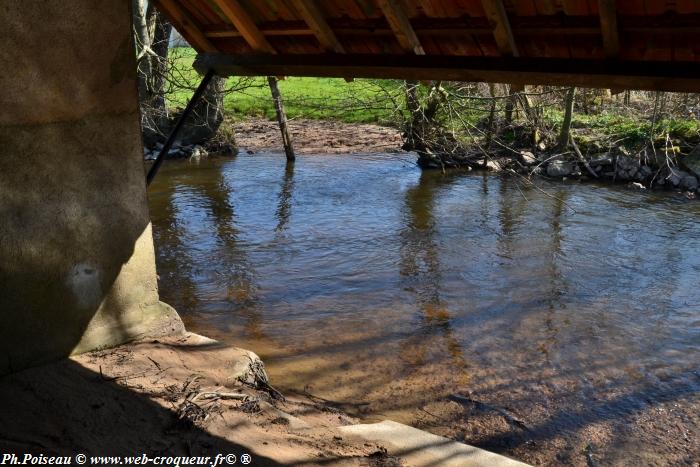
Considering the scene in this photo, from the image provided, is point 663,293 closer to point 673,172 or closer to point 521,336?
point 521,336

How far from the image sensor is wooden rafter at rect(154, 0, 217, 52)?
5.67m

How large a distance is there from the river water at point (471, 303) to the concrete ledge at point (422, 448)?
73 centimetres

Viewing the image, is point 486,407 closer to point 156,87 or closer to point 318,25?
point 318,25

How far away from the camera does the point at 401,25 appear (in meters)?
4.32

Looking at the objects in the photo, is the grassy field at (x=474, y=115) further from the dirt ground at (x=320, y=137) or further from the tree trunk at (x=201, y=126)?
the tree trunk at (x=201, y=126)

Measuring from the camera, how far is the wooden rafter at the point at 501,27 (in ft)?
12.4

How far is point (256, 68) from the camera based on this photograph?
568cm

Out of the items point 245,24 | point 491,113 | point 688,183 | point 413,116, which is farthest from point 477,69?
point 688,183

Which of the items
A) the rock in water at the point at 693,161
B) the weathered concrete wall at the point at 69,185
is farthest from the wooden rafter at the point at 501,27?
the rock in water at the point at 693,161

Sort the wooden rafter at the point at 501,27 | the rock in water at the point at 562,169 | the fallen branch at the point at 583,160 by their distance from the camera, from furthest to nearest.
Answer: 1. the rock in water at the point at 562,169
2. the fallen branch at the point at 583,160
3. the wooden rafter at the point at 501,27

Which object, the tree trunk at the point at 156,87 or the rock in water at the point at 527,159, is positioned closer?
the tree trunk at the point at 156,87

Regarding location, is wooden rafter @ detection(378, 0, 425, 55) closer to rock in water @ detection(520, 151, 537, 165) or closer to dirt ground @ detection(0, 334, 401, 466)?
dirt ground @ detection(0, 334, 401, 466)

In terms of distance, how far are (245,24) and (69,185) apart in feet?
6.52

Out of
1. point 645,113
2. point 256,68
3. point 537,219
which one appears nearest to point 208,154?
point 537,219
